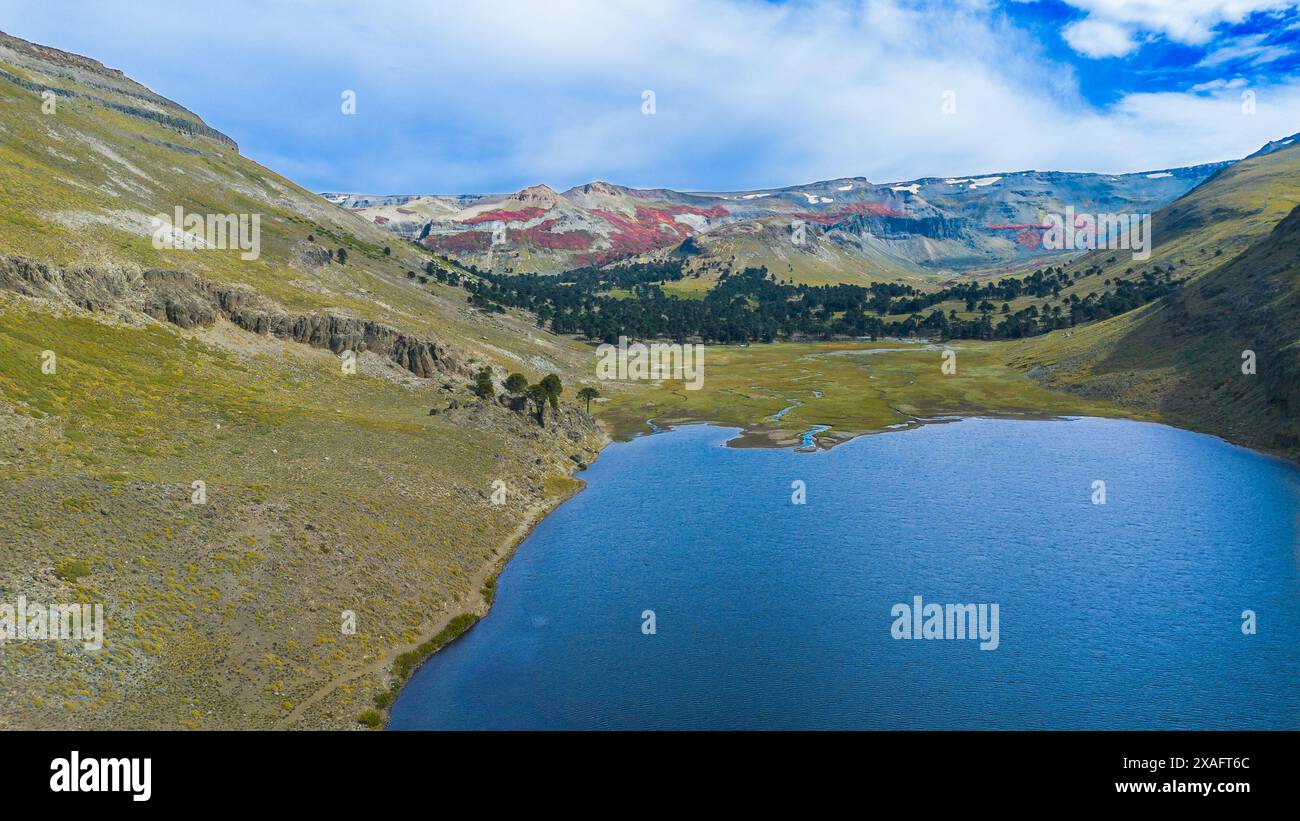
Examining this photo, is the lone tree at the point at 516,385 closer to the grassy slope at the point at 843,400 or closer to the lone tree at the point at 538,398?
the lone tree at the point at 538,398

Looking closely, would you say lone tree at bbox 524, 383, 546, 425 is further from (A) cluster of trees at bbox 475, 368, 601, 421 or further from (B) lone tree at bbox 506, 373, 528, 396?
(B) lone tree at bbox 506, 373, 528, 396

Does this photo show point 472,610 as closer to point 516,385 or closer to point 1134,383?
point 516,385

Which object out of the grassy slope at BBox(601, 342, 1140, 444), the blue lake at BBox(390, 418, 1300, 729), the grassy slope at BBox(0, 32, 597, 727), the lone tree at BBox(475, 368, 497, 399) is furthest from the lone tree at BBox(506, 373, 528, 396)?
the blue lake at BBox(390, 418, 1300, 729)

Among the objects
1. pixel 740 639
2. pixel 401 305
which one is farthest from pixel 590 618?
pixel 401 305

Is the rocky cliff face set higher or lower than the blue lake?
higher

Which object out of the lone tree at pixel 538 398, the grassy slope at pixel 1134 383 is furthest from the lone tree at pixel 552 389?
the grassy slope at pixel 1134 383

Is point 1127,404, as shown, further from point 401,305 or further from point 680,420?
point 401,305
